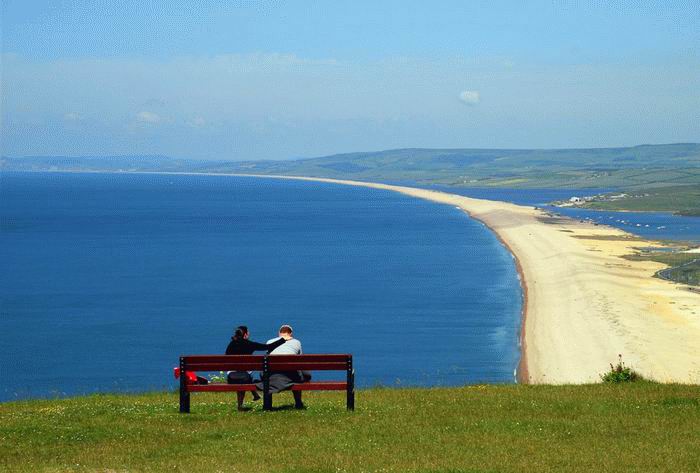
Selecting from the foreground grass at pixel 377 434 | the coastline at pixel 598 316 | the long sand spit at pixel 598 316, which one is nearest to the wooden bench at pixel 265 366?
the foreground grass at pixel 377 434

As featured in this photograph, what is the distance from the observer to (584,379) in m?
42.1

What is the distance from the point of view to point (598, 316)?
6059 cm

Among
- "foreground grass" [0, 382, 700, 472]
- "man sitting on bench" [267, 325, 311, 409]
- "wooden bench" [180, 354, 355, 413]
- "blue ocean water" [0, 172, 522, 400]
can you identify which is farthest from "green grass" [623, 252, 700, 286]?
"wooden bench" [180, 354, 355, 413]

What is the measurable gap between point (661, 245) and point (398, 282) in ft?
122

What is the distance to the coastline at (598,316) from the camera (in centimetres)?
4581

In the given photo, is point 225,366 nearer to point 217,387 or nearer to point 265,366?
point 217,387

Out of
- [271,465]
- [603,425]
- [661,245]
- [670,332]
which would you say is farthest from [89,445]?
[661,245]

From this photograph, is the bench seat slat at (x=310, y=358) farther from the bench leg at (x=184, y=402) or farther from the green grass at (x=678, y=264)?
the green grass at (x=678, y=264)

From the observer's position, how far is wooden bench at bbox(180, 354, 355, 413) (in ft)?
51.6

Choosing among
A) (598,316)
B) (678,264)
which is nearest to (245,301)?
(598,316)

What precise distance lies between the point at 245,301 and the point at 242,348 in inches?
2148

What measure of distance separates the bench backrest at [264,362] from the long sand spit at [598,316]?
15591 millimetres

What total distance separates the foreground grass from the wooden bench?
40 centimetres

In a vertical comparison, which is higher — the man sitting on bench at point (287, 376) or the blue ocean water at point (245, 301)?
the man sitting on bench at point (287, 376)
